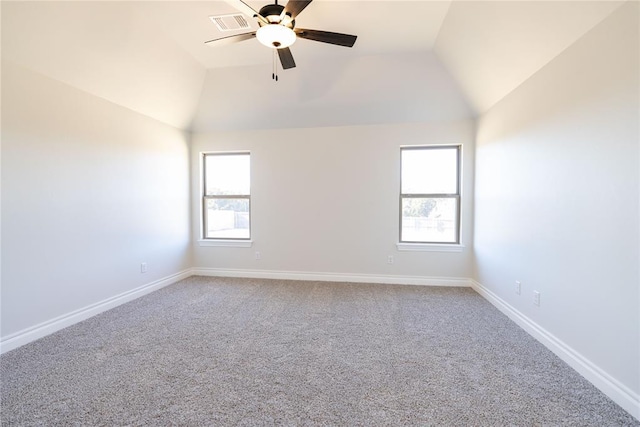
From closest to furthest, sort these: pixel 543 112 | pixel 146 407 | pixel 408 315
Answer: pixel 146 407 < pixel 543 112 < pixel 408 315

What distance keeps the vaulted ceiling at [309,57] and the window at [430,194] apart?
552 millimetres

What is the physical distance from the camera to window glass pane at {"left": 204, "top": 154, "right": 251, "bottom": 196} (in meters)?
4.26

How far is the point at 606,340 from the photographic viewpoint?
165 centimetres

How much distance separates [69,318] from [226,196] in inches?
94.6

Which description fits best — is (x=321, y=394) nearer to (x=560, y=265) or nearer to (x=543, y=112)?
(x=560, y=265)

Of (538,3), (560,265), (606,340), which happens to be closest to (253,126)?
(538,3)

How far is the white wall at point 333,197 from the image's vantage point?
3.74 meters

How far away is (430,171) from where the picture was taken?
3.82 meters

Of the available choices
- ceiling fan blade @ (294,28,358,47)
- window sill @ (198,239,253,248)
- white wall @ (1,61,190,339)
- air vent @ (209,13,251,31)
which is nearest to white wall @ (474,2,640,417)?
ceiling fan blade @ (294,28,358,47)

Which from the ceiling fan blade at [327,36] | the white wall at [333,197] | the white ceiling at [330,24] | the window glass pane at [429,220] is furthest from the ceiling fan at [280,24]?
the window glass pane at [429,220]

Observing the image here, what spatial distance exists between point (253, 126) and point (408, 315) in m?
3.45

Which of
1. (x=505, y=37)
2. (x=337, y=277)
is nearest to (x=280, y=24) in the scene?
(x=505, y=37)

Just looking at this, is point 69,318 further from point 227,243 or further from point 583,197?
point 583,197

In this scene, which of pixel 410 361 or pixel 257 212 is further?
pixel 257 212
